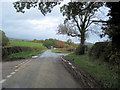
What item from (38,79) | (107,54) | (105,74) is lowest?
(38,79)

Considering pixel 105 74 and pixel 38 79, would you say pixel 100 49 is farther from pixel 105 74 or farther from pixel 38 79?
pixel 38 79

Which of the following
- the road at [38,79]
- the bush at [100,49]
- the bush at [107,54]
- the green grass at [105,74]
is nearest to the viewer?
the green grass at [105,74]

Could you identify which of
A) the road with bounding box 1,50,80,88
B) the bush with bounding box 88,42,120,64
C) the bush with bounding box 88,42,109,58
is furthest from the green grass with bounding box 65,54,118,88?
the bush with bounding box 88,42,109,58

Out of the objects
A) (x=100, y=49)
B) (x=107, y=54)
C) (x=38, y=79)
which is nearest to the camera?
(x=38, y=79)

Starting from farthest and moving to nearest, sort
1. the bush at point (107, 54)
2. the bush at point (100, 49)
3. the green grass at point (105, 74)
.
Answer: the bush at point (100, 49) → the bush at point (107, 54) → the green grass at point (105, 74)

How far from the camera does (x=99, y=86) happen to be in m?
4.16

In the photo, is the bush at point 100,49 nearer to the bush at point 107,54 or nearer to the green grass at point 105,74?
the bush at point 107,54

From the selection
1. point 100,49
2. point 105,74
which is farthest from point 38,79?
point 100,49

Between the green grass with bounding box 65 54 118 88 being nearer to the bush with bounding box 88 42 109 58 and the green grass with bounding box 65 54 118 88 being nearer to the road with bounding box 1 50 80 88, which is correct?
the road with bounding box 1 50 80 88

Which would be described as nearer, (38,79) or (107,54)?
(38,79)

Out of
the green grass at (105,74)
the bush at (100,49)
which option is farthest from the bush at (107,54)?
the green grass at (105,74)

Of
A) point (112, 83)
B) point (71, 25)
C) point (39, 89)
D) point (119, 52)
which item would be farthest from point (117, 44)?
point (71, 25)

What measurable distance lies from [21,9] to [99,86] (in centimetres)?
904

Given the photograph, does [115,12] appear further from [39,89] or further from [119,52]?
[39,89]
